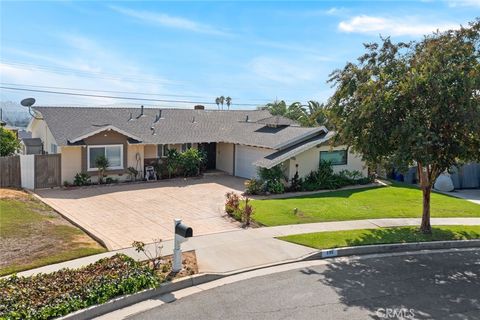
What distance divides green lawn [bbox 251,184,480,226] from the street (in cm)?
450

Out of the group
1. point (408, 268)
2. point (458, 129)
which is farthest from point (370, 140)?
point (408, 268)

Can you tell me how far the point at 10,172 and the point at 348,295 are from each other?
58.6 ft

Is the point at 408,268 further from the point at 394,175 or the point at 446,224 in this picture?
the point at 394,175

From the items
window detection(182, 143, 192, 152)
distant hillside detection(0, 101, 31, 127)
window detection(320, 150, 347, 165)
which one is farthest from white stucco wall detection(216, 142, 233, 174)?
distant hillside detection(0, 101, 31, 127)

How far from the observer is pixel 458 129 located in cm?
1211

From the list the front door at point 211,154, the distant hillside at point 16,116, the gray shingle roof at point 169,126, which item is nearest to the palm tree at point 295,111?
the gray shingle roof at point 169,126

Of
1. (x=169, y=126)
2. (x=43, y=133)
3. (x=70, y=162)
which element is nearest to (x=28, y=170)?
(x=70, y=162)

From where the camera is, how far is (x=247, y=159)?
25.3 metres

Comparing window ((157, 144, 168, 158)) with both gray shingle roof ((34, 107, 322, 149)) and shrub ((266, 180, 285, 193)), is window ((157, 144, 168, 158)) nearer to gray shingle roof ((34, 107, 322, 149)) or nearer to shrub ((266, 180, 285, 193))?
gray shingle roof ((34, 107, 322, 149))

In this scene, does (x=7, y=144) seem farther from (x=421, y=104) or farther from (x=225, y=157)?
(x=421, y=104)

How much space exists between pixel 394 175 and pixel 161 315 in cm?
2208

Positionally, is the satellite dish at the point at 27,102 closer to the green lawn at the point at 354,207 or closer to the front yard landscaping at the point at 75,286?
the green lawn at the point at 354,207

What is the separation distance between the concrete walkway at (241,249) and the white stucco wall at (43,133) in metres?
12.7

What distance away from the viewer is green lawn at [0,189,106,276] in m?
10.4
